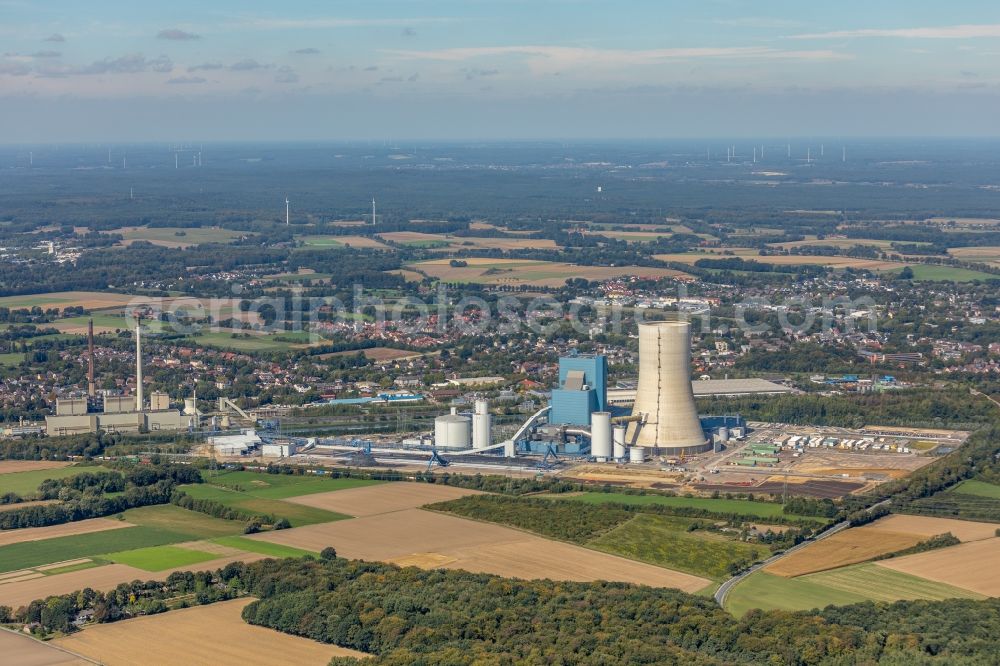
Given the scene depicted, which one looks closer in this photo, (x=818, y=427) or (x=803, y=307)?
(x=818, y=427)

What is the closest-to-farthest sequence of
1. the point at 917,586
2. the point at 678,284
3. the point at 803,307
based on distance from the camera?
1. the point at 917,586
2. the point at 803,307
3. the point at 678,284

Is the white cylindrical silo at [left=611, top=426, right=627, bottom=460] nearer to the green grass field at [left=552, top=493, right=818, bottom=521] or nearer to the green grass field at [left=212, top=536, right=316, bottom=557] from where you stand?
the green grass field at [left=552, top=493, right=818, bottom=521]

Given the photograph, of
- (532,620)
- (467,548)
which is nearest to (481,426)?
(467,548)

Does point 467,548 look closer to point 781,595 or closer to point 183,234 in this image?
point 781,595

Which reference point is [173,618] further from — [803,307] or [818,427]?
[803,307]

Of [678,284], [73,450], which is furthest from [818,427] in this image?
[678,284]
